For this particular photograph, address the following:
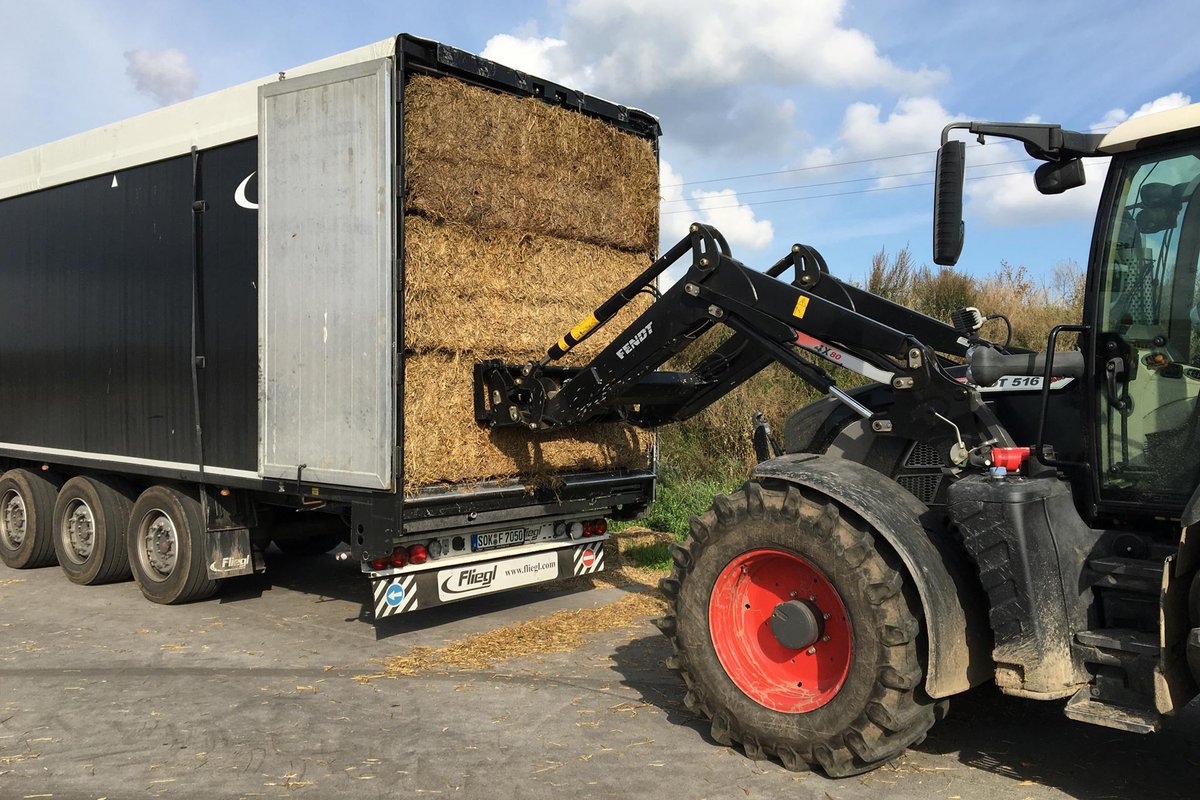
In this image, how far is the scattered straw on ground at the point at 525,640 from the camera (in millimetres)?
6367

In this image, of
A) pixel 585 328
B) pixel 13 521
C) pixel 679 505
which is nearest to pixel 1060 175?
pixel 585 328

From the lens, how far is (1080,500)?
14.1ft

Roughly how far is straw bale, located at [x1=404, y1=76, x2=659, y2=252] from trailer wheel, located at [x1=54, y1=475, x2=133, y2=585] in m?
4.34

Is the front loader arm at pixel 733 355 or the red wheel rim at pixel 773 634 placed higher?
the front loader arm at pixel 733 355

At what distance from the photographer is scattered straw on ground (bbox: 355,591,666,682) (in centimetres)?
637

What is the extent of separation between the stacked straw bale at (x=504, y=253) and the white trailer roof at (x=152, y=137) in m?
0.83

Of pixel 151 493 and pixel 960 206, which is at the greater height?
pixel 960 206

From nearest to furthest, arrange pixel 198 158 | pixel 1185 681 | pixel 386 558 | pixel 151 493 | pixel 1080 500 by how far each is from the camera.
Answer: pixel 1185 681 < pixel 1080 500 < pixel 386 558 < pixel 198 158 < pixel 151 493

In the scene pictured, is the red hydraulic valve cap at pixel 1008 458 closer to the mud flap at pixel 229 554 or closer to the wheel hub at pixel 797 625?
the wheel hub at pixel 797 625

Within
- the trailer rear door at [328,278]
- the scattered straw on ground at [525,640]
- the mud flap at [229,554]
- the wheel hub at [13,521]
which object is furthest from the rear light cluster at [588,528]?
the wheel hub at [13,521]

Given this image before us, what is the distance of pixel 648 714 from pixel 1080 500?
241 cm

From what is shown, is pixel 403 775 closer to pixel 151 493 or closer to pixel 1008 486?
pixel 1008 486

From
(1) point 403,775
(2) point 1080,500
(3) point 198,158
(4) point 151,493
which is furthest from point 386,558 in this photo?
(2) point 1080,500

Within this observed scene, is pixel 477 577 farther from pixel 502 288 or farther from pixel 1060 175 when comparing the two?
pixel 1060 175
